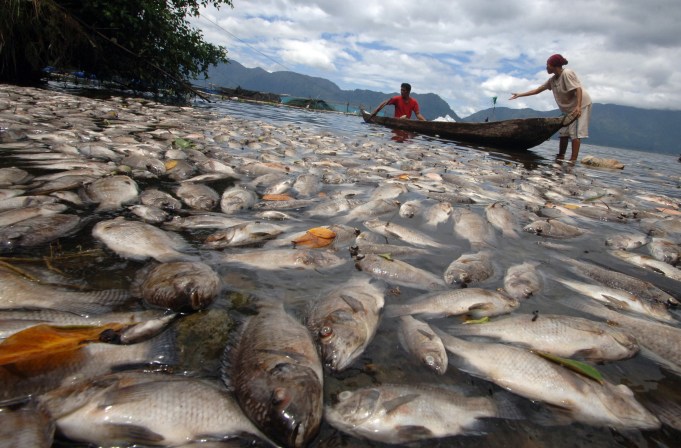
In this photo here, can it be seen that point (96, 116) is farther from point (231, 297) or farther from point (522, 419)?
point (522, 419)

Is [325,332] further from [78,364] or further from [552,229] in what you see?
[552,229]

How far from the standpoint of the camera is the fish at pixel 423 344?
1.99m

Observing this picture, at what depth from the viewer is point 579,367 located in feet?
6.52

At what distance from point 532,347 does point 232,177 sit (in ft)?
14.8

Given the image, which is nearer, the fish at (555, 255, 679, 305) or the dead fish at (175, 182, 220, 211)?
the fish at (555, 255, 679, 305)

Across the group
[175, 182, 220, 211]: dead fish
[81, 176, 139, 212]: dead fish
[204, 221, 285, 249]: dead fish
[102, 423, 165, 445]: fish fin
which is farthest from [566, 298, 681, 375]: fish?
[81, 176, 139, 212]: dead fish

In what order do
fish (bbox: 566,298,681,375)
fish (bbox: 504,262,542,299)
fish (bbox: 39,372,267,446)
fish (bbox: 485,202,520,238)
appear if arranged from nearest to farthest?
fish (bbox: 39,372,267,446), fish (bbox: 566,298,681,375), fish (bbox: 504,262,542,299), fish (bbox: 485,202,520,238)

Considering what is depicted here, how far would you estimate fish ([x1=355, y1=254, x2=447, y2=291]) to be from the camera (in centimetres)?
287

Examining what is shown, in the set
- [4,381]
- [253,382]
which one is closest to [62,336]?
[4,381]

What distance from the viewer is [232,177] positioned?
5449mm

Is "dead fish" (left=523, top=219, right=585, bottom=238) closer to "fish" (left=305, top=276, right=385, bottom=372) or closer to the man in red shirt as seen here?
"fish" (left=305, top=276, right=385, bottom=372)

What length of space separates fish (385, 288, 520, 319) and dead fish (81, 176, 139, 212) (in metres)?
3.00

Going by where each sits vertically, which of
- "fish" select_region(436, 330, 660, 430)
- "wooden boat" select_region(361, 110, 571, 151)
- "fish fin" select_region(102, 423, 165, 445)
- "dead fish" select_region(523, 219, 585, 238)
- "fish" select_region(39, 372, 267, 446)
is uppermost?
"wooden boat" select_region(361, 110, 571, 151)

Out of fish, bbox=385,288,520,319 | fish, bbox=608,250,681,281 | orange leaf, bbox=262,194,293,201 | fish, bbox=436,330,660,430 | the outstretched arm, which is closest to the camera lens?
fish, bbox=436,330,660,430
